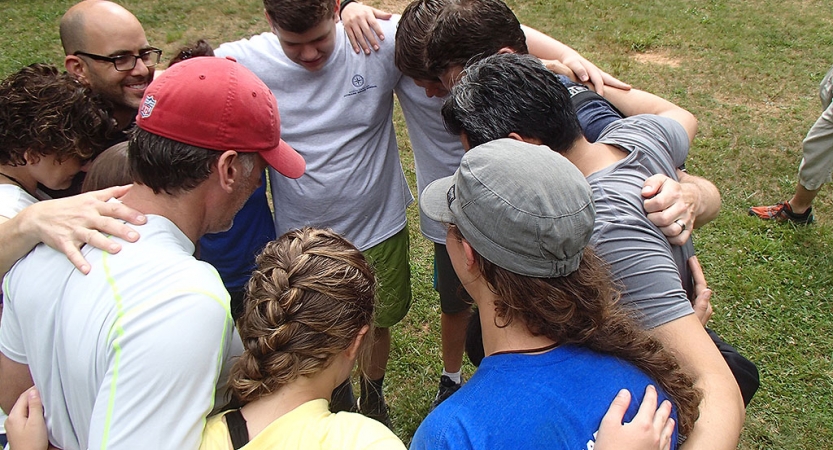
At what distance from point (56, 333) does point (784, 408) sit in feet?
13.0

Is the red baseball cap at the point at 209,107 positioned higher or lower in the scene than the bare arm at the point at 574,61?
higher

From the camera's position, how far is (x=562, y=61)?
3.10 metres

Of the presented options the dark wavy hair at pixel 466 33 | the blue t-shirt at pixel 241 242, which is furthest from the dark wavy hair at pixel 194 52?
the dark wavy hair at pixel 466 33

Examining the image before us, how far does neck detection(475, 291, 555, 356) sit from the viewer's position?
1.54m

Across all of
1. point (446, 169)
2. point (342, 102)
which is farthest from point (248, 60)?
point (446, 169)

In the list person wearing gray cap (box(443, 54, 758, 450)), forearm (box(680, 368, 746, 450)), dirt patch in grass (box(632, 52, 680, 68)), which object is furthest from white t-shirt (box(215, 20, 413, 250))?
dirt patch in grass (box(632, 52, 680, 68))

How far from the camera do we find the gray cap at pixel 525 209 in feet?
4.86

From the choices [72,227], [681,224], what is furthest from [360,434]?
[681,224]

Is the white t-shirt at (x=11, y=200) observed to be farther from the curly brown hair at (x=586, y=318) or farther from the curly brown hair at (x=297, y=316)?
the curly brown hair at (x=586, y=318)

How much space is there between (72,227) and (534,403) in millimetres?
1326

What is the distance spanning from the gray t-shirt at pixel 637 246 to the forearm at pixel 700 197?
A: 0.44 ft

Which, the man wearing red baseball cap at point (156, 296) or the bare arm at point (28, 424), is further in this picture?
the bare arm at point (28, 424)

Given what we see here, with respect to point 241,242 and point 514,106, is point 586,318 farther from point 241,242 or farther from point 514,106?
point 241,242

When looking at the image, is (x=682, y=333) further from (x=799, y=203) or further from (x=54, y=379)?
(x=799, y=203)
